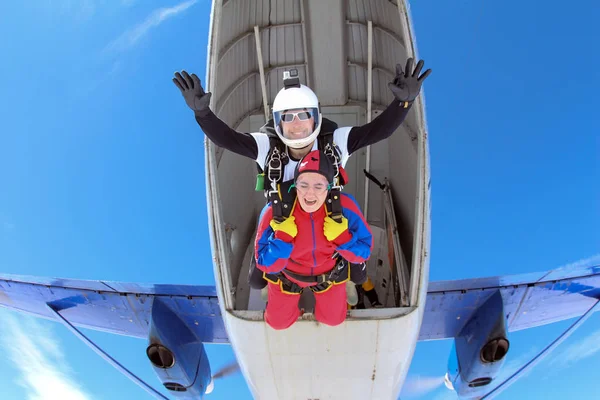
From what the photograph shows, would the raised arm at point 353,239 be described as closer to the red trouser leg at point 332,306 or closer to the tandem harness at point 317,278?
the tandem harness at point 317,278

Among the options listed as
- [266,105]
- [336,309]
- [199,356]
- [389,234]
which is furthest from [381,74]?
[199,356]

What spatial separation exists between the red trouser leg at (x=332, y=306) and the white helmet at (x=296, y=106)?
4.67 feet

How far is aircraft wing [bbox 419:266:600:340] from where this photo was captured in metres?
7.71

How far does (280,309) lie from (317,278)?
0.51 meters

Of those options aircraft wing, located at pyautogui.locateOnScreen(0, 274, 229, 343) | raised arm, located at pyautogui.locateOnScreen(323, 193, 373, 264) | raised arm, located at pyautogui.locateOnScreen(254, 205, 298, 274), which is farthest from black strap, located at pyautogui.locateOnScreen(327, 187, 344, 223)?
aircraft wing, located at pyautogui.locateOnScreen(0, 274, 229, 343)

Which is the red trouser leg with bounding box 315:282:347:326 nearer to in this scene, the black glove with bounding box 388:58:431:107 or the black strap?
the black strap

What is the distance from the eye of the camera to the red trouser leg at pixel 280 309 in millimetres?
4492

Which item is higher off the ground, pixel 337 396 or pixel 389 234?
pixel 389 234

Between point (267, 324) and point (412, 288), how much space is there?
1485 mm

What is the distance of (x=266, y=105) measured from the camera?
743 centimetres

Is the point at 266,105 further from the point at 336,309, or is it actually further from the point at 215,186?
the point at 336,309

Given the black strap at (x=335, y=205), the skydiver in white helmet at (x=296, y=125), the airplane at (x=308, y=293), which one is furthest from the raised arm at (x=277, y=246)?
the airplane at (x=308, y=293)

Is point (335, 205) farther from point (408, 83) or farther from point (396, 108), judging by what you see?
point (408, 83)

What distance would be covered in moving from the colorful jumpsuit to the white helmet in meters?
0.56
